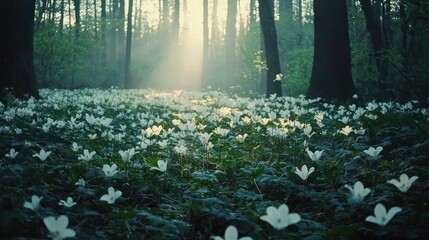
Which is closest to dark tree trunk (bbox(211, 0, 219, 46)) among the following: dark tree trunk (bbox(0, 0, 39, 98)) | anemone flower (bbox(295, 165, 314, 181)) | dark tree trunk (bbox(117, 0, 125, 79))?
dark tree trunk (bbox(117, 0, 125, 79))

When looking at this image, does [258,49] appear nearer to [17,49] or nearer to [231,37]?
[231,37]

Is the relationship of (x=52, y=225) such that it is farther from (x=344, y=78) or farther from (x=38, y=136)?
(x=344, y=78)

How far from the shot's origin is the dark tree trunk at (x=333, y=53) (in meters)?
11.7

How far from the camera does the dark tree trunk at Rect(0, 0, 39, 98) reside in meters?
11.6

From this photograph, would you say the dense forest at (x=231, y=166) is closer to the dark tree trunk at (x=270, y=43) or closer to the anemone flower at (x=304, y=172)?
the anemone flower at (x=304, y=172)

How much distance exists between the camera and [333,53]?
1177cm

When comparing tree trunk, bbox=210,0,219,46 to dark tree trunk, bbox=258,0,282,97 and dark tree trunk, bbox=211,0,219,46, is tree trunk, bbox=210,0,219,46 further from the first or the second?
dark tree trunk, bbox=258,0,282,97

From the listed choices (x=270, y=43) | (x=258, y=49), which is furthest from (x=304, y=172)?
(x=258, y=49)

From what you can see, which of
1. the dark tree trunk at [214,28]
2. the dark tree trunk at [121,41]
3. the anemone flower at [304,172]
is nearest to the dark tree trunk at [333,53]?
the anemone flower at [304,172]

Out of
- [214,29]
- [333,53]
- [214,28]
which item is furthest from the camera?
[214,29]

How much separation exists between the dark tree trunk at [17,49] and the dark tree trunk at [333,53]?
8.87 meters

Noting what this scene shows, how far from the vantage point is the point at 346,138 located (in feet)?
19.1

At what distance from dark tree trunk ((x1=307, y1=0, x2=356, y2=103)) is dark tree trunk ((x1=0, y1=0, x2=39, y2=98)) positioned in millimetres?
8872

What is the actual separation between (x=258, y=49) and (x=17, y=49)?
29015 mm
